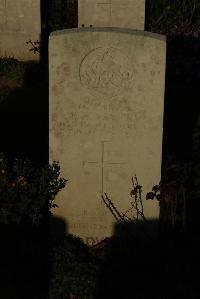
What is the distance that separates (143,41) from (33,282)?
1902 mm

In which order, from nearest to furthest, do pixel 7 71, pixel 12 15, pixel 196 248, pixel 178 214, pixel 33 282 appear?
pixel 33 282
pixel 196 248
pixel 178 214
pixel 7 71
pixel 12 15

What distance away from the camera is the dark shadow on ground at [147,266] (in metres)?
4.69

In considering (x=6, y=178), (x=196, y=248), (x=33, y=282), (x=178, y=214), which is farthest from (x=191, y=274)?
(x=6, y=178)

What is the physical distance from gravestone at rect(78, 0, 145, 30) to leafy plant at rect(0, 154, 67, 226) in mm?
5207

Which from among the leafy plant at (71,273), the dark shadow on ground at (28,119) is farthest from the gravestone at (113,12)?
the leafy plant at (71,273)

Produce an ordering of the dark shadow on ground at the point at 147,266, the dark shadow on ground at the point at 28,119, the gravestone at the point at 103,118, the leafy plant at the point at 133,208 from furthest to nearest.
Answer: the dark shadow on ground at the point at 28,119 < the leafy plant at the point at 133,208 < the gravestone at the point at 103,118 < the dark shadow on ground at the point at 147,266

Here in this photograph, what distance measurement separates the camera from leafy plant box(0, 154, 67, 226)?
5.12 m

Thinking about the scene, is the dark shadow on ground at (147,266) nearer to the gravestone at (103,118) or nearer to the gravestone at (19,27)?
the gravestone at (103,118)

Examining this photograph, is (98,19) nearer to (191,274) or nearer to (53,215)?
(53,215)

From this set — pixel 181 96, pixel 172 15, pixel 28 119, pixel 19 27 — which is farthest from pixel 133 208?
pixel 172 15

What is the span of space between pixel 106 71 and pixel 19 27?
5.94 metres

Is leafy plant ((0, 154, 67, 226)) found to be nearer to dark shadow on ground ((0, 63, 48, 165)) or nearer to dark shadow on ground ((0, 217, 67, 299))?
dark shadow on ground ((0, 217, 67, 299))

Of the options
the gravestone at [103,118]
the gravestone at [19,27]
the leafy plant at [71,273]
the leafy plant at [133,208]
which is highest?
the gravestone at [19,27]

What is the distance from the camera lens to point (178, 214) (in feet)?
18.3
